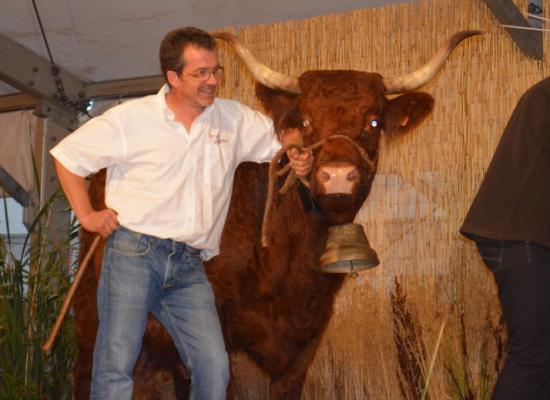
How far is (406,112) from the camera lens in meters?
4.23

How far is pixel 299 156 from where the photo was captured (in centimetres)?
340

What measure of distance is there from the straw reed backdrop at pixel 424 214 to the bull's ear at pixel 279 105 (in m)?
0.85

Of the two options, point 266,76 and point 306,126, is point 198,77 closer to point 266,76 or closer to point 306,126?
point 306,126

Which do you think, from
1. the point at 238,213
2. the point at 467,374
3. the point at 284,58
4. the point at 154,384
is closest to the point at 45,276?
the point at 154,384

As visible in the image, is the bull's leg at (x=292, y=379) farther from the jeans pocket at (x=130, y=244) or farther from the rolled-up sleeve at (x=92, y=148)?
the rolled-up sleeve at (x=92, y=148)

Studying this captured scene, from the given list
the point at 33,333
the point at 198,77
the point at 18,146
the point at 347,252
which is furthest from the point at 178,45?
the point at 18,146

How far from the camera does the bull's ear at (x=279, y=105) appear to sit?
13.5ft

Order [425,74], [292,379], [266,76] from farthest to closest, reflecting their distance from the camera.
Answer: [266,76] < [425,74] < [292,379]

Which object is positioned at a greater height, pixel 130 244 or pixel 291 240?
pixel 130 244

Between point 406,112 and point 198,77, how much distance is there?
1.51 meters

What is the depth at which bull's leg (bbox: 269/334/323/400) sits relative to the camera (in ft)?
13.2

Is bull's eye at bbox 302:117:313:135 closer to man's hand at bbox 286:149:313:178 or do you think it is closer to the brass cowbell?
man's hand at bbox 286:149:313:178

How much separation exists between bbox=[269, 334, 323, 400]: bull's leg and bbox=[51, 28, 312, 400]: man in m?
1.05

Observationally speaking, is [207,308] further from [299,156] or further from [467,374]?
[467,374]
